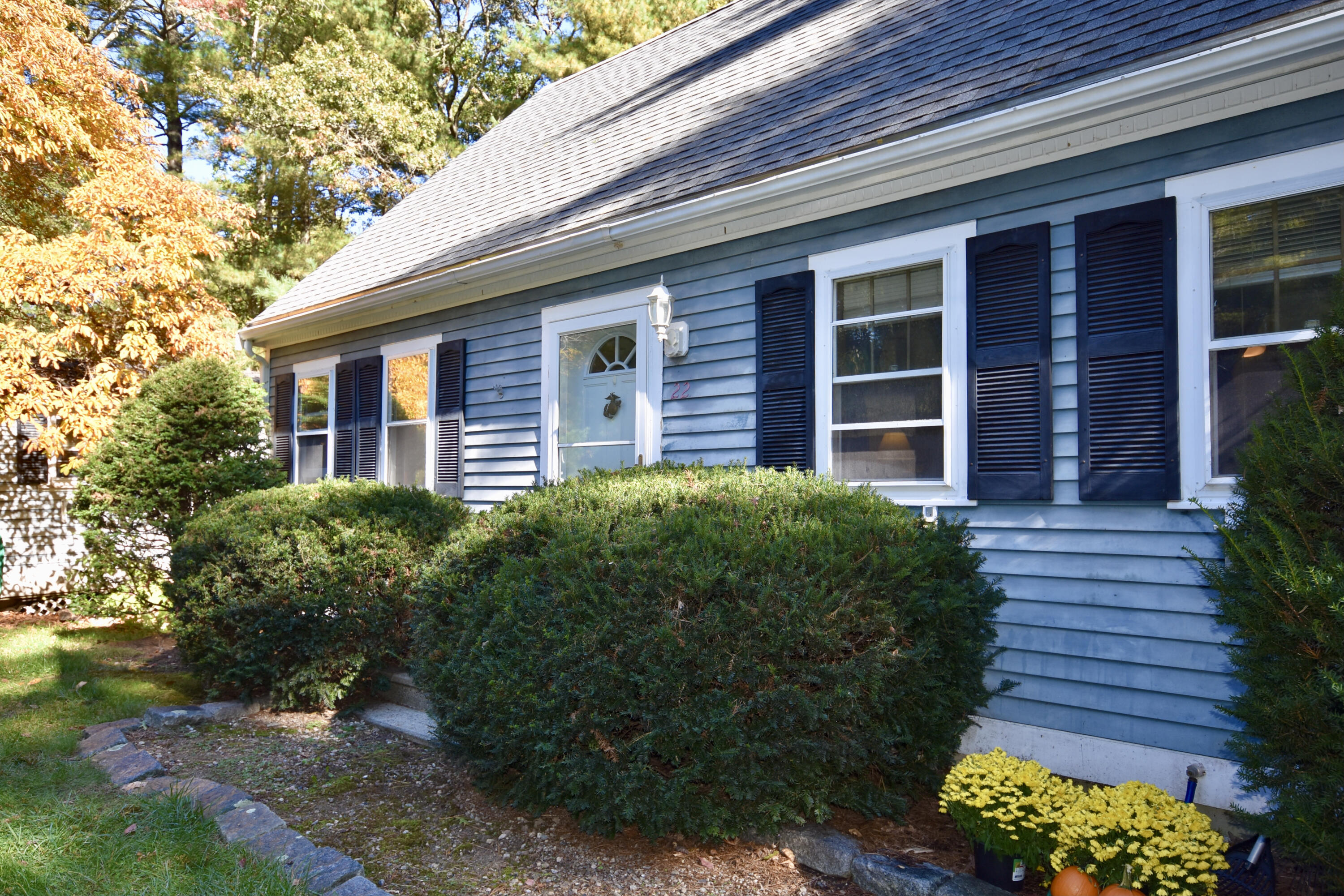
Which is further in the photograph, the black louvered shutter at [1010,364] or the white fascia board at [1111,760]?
the black louvered shutter at [1010,364]

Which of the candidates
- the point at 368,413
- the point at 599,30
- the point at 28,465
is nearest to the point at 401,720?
the point at 368,413

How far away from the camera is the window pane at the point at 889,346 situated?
4617 mm

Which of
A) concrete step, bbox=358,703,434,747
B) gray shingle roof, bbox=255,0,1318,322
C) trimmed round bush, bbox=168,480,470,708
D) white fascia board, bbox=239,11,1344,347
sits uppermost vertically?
gray shingle roof, bbox=255,0,1318,322

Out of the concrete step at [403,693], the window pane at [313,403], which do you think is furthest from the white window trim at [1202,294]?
the window pane at [313,403]

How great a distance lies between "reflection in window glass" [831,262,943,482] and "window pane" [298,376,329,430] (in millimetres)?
6461

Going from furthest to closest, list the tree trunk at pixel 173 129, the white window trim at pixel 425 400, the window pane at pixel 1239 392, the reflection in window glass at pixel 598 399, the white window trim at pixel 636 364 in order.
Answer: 1. the tree trunk at pixel 173 129
2. the white window trim at pixel 425 400
3. the reflection in window glass at pixel 598 399
4. the white window trim at pixel 636 364
5. the window pane at pixel 1239 392

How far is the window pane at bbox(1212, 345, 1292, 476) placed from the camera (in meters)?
3.54

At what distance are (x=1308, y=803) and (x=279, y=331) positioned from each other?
9.72m

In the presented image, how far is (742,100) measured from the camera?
6633 mm

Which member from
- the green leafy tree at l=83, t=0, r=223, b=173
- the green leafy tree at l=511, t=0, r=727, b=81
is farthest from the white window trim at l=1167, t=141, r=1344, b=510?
the green leafy tree at l=83, t=0, r=223, b=173

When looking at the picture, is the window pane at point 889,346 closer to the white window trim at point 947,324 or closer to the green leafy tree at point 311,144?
the white window trim at point 947,324

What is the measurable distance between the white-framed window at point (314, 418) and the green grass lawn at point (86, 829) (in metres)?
4.18

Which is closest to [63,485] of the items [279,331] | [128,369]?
[128,369]

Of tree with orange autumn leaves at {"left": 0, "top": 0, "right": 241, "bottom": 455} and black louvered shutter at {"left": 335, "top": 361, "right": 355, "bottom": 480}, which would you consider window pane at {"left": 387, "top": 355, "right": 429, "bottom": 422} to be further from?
tree with orange autumn leaves at {"left": 0, "top": 0, "right": 241, "bottom": 455}
